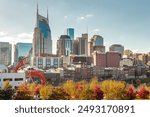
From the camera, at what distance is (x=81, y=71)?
118ft

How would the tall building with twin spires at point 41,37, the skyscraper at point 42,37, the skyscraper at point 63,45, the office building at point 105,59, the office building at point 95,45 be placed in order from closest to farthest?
the office building at point 105,59, the tall building with twin spires at point 41,37, the skyscraper at point 42,37, the office building at point 95,45, the skyscraper at point 63,45

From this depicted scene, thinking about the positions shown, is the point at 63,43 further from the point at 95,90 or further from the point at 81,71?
the point at 95,90

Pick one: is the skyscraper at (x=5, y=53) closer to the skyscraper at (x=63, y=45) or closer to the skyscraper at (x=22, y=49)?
the skyscraper at (x=22, y=49)

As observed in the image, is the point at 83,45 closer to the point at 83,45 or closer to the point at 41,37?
the point at 83,45

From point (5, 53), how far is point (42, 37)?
12.5 metres

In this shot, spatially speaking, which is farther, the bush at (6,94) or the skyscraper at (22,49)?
the skyscraper at (22,49)

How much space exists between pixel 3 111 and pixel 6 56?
79.2 m

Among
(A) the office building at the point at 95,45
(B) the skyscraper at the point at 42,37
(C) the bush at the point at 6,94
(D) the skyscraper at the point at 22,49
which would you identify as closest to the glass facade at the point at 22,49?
(D) the skyscraper at the point at 22,49

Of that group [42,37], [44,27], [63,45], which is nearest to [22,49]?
[44,27]

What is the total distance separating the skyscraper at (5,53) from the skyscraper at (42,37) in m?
11.2

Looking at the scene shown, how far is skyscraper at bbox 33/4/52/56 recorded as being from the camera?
233 feet

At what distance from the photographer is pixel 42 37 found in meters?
73.9

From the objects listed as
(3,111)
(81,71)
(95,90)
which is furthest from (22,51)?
(3,111)

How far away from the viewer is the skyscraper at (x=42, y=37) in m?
71.1
